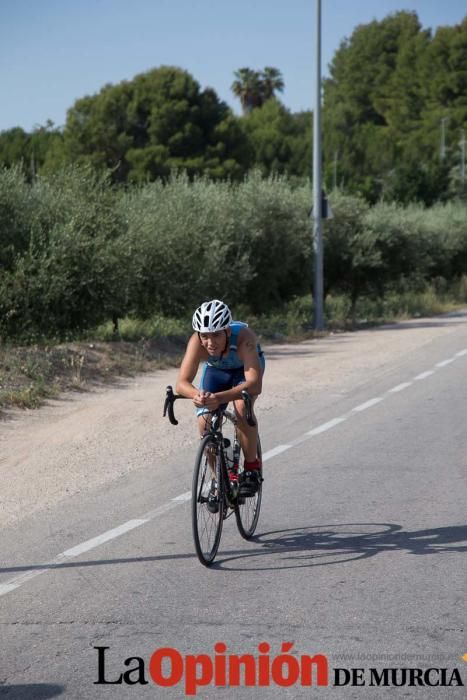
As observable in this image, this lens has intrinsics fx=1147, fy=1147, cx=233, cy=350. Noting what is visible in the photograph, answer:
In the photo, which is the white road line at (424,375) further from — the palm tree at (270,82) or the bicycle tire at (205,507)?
the palm tree at (270,82)

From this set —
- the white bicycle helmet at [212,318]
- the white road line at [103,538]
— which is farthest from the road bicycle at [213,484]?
the white road line at [103,538]

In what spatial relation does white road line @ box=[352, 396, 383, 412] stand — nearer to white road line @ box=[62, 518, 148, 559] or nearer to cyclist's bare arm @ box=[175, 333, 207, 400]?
white road line @ box=[62, 518, 148, 559]

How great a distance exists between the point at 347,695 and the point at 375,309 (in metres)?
30.7

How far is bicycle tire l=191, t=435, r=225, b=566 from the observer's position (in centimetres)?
662

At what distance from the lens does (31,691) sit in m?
4.75

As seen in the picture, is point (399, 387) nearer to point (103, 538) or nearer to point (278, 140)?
point (103, 538)

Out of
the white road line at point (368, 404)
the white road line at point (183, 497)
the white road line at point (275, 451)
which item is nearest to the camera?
the white road line at point (183, 497)

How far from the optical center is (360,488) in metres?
8.98

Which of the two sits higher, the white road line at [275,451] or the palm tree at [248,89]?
the palm tree at [248,89]

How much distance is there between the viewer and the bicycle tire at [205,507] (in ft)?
21.7

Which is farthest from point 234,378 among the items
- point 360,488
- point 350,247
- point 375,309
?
point 375,309

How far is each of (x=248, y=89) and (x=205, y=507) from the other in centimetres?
8924

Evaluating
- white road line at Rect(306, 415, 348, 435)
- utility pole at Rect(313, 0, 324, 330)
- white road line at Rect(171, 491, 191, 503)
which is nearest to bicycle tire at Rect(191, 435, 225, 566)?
white road line at Rect(171, 491, 191, 503)

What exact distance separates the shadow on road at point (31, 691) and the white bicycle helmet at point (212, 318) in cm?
249
